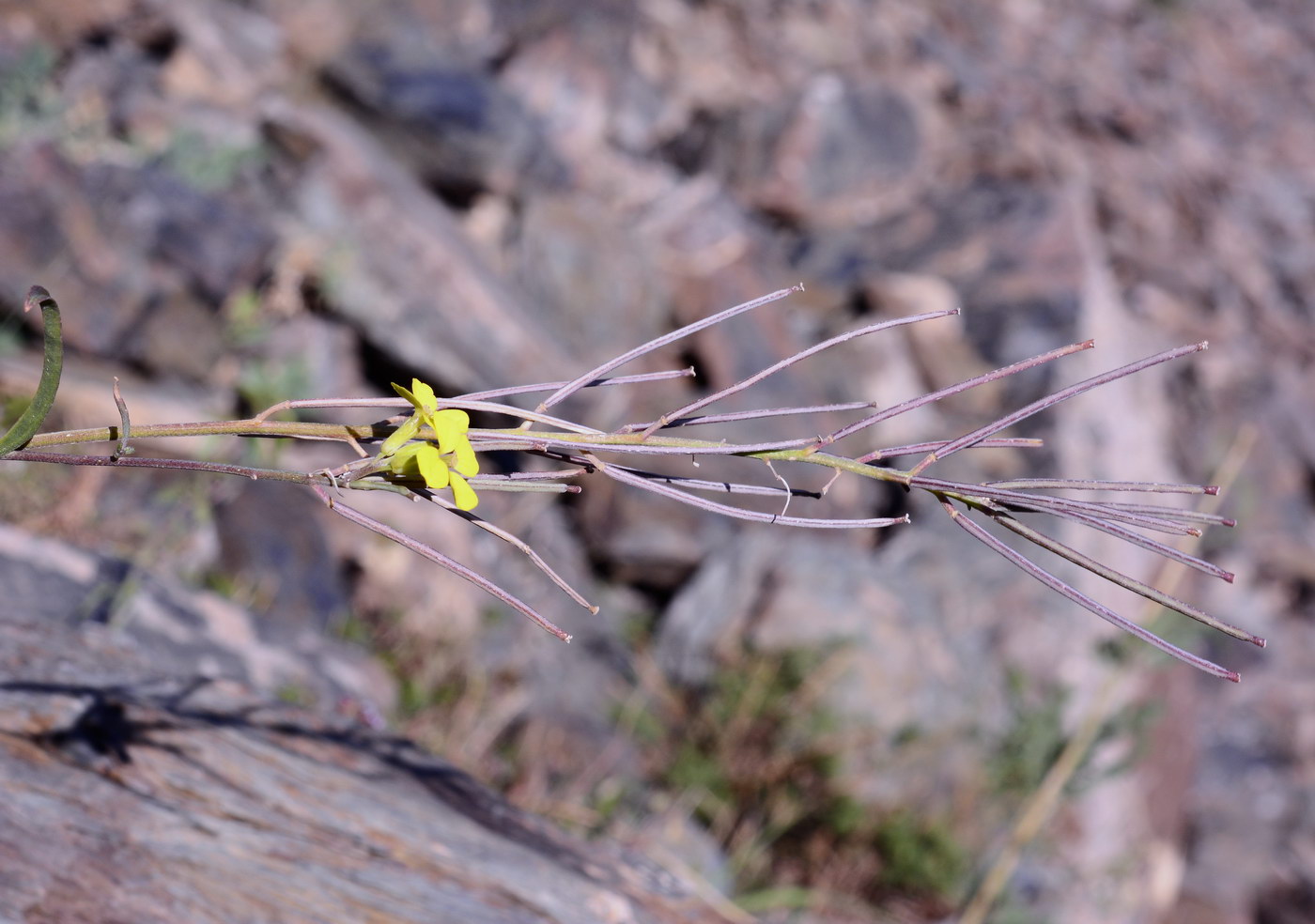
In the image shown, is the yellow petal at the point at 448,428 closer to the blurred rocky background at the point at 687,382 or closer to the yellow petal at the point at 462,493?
the yellow petal at the point at 462,493

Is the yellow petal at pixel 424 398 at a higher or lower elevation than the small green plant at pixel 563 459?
higher

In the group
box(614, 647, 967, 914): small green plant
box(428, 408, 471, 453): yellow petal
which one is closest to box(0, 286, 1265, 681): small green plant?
box(428, 408, 471, 453): yellow petal

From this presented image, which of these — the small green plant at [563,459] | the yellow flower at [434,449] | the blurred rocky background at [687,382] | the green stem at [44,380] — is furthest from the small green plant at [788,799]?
the green stem at [44,380]

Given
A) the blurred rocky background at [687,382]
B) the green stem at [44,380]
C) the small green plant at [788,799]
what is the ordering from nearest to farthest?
the green stem at [44,380]
the blurred rocky background at [687,382]
the small green plant at [788,799]

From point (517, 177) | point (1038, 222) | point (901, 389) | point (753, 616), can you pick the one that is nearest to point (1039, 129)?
point (1038, 222)

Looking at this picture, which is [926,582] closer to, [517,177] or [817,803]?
[817,803]

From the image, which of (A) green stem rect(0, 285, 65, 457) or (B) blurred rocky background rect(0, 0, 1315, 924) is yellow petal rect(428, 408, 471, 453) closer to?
(A) green stem rect(0, 285, 65, 457)
